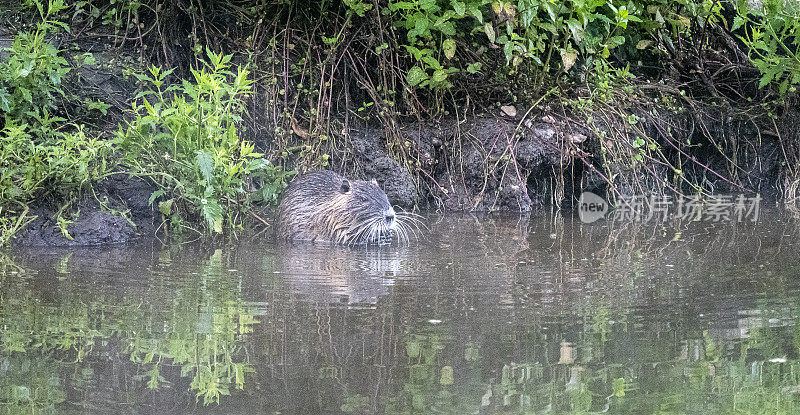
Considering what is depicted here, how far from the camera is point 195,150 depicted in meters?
5.97

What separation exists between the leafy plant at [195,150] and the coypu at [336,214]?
14.1 inches

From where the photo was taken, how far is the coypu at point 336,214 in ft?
20.6

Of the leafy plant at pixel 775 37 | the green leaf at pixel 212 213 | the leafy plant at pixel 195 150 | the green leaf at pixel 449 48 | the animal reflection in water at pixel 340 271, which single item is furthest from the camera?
the leafy plant at pixel 775 37

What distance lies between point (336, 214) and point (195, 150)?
3.41 feet

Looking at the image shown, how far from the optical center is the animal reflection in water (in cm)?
432

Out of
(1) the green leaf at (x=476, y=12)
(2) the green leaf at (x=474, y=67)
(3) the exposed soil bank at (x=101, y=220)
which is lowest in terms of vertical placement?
(3) the exposed soil bank at (x=101, y=220)

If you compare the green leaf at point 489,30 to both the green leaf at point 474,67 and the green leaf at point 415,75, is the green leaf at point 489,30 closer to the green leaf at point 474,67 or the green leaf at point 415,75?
the green leaf at point 474,67

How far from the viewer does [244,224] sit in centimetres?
662

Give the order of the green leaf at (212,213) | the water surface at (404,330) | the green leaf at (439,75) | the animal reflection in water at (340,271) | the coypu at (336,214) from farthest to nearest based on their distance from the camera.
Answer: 1. the green leaf at (439,75)
2. the coypu at (336,214)
3. the green leaf at (212,213)
4. the animal reflection in water at (340,271)
5. the water surface at (404,330)

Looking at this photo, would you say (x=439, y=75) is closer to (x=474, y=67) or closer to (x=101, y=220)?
(x=474, y=67)

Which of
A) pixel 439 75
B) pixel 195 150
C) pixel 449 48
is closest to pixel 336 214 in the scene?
pixel 195 150

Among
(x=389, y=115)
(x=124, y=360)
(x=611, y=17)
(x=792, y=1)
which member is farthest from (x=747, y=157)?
(x=124, y=360)

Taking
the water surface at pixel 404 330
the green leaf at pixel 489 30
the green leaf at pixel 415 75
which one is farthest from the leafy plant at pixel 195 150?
the green leaf at pixel 489 30

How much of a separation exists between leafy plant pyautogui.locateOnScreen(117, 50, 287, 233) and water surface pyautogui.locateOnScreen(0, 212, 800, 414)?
1.57 feet
